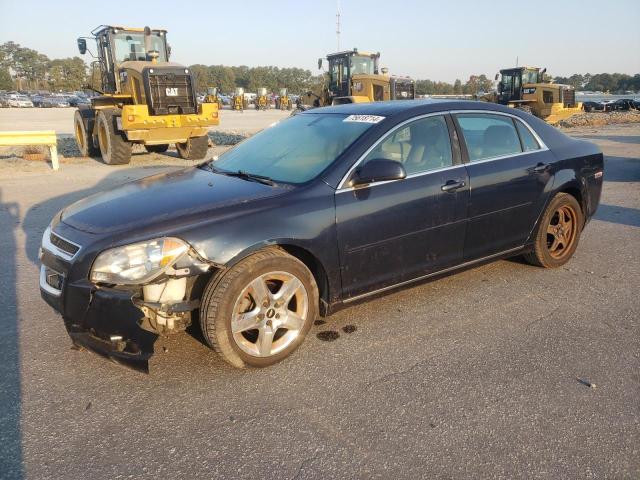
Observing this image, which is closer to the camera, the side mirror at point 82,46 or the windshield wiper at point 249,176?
the windshield wiper at point 249,176

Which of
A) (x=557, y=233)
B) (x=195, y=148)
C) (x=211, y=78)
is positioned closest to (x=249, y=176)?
(x=557, y=233)

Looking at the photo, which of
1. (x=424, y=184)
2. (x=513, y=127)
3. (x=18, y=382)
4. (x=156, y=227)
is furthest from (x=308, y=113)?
(x=18, y=382)

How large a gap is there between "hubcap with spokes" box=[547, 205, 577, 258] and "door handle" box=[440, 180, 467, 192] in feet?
4.42

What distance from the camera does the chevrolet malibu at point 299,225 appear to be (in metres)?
2.80

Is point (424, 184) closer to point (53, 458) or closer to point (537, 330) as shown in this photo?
point (537, 330)

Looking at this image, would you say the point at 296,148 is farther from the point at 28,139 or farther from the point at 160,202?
the point at 28,139

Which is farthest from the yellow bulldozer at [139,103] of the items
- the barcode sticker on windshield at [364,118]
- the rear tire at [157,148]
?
the barcode sticker on windshield at [364,118]

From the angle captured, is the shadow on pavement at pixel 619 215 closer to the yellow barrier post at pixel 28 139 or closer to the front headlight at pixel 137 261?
the front headlight at pixel 137 261

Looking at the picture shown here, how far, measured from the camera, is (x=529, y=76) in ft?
83.4

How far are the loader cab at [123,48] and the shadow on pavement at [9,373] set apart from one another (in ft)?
29.3

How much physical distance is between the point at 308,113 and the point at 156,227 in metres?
2.09

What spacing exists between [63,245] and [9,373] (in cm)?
84

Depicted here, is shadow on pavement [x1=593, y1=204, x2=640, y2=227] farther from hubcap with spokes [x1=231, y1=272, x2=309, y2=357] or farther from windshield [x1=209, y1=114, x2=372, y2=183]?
hubcap with spokes [x1=231, y1=272, x2=309, y2=357]

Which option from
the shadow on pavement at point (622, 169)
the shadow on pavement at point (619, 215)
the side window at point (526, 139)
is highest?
the side window at point (526, 139)
